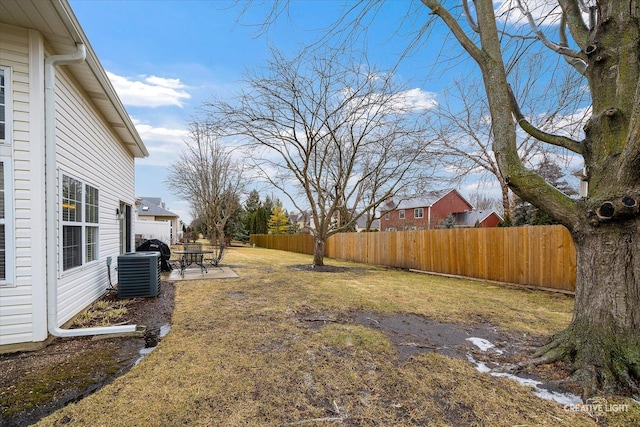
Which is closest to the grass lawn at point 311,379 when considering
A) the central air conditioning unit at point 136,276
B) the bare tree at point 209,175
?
the central air conditioning unit at point 136,276

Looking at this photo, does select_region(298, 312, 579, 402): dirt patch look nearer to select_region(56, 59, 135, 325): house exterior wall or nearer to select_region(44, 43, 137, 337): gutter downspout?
select_region(44, 43, 137, 337): gutter downspout

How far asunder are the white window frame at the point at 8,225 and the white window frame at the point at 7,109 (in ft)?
0.70

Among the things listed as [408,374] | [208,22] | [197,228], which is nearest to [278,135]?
[208,22]

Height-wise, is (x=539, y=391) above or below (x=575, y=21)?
below

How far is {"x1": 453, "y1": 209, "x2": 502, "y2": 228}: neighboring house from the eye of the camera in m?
30.5

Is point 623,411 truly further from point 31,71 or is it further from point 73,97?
point 73,97

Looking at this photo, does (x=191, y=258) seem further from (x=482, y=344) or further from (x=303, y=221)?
(x=303, y=221)

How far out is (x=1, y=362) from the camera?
3197 millimetres

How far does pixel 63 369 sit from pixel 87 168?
3.61 meters

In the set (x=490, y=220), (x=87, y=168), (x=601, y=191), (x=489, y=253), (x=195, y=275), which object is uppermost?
(x=87, y=168)

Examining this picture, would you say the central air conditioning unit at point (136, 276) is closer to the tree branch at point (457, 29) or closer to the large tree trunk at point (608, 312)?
the tree branch at point (457, 29)

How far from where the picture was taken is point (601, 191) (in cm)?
299

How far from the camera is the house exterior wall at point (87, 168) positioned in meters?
4.32

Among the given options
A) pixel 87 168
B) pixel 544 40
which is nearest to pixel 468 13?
pixel 544 40
